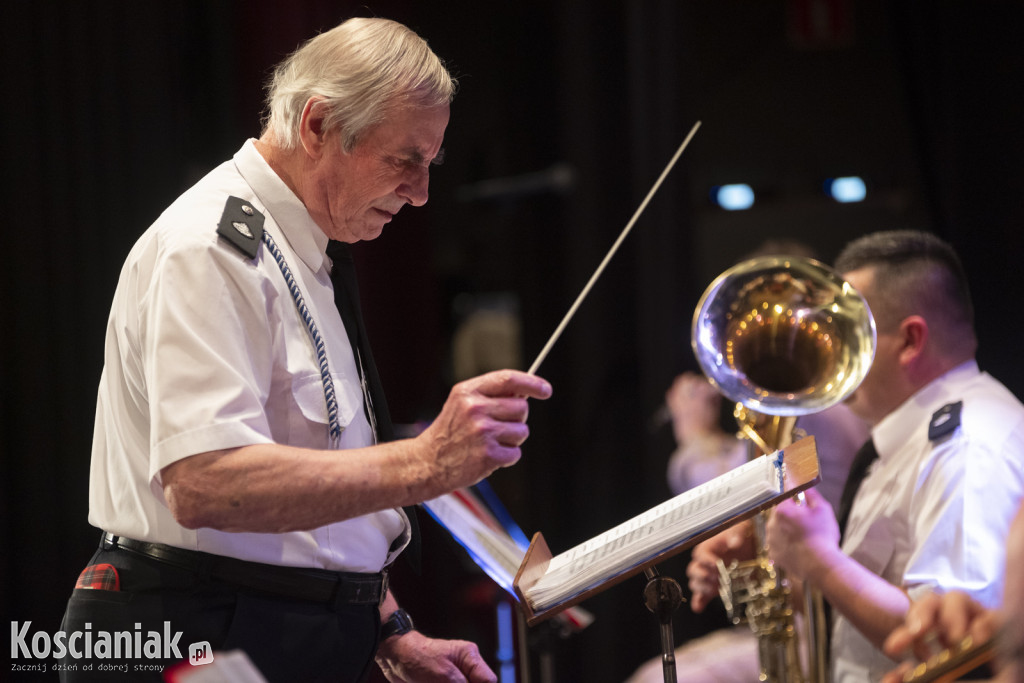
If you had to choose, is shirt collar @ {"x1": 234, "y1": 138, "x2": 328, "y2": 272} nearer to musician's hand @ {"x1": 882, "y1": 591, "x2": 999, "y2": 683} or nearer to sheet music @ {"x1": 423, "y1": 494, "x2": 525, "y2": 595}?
sheet music @ {"x1": 423, "y1": 494, "x2": 525, "y2": 595}

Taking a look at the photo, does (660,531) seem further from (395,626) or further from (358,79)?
(358,79)

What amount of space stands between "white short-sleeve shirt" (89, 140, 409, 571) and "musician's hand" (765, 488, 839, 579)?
0.92 m

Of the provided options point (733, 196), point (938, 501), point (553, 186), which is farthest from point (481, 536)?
point (733, 196)

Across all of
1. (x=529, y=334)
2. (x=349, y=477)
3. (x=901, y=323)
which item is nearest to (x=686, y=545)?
(x=349, y=477)

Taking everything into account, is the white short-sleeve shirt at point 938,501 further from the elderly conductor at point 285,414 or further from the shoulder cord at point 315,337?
the shoulder cord at point 315,337

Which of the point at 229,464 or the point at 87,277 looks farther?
the point at 87,277

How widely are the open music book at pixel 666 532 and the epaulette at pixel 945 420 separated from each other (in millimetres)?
841

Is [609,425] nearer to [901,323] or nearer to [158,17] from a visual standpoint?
[901,323]

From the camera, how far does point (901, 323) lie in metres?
2.31

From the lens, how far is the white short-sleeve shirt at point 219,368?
4.17 ft

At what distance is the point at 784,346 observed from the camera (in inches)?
85.7

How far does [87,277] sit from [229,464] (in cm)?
181

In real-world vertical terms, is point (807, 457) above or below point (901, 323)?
below

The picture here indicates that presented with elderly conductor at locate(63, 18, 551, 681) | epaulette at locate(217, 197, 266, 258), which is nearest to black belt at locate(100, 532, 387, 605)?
elderly conductor at locate(63, 18, 551, 681)
